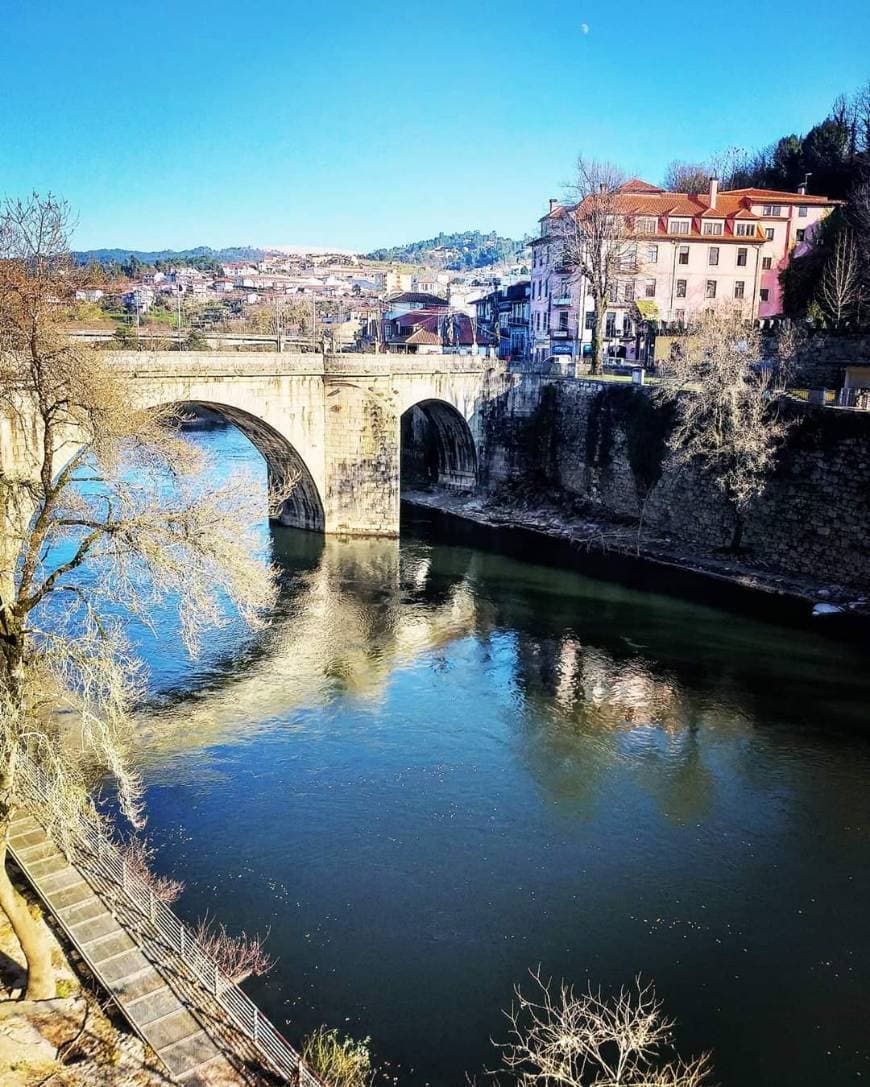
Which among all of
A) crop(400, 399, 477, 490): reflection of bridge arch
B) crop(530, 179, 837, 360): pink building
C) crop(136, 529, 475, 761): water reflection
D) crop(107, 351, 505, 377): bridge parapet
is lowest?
crop(136, 529, 475, 761): water reflection

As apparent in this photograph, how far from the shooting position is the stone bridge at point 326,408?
32.7m

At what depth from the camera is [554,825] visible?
16.9m

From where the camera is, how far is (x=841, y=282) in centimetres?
4094

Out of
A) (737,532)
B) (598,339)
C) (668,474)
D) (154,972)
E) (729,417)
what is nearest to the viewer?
(154,972)

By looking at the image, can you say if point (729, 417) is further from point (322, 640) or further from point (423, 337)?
point (423, 337)

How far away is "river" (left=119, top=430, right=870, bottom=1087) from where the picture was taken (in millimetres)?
12469

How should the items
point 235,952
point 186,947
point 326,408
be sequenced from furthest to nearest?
point 326,408 < point 235,952 < point 186,947

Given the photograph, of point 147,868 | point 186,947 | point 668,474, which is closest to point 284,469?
point 668,474

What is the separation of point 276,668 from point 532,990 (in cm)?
1329

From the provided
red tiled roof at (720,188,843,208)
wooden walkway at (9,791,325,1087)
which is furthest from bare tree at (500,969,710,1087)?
red tiled roof at (720,188,843,208)

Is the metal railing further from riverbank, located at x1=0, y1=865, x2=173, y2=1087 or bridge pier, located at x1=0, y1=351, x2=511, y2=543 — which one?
bridge pier, located at x1=0, y1=351, x2=511, y2=543

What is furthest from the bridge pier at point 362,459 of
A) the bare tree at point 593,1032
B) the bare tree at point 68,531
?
the bare tree at point 593,1032

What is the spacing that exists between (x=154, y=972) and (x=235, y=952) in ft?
7.02

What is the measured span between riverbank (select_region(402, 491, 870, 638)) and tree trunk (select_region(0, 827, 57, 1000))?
77.8 feet
